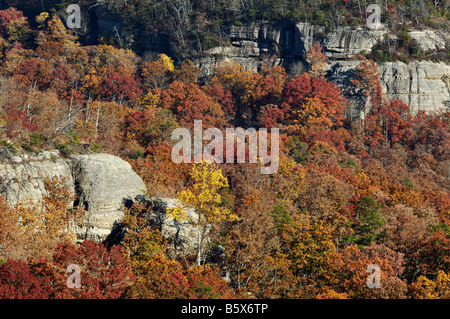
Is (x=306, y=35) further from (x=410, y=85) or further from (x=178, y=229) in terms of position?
(x=178, y=229)

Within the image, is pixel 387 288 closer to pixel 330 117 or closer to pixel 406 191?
pixel 406 191

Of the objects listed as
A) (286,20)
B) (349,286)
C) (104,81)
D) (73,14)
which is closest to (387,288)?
(349,286)

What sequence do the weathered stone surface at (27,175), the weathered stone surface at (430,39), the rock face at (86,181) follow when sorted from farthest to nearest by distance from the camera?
the weathered stone surface at (430,39) → the rock face at (86,181) → the weathered stone surface at (27,175)

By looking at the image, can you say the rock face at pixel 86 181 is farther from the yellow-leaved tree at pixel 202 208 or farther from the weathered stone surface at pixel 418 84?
the weathered stone surface at pixel 418 84

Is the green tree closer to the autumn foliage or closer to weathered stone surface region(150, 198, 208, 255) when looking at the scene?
the autumn foliage

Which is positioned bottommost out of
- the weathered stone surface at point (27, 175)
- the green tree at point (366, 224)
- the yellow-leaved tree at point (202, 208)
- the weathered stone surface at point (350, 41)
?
the green tree at point (366, 224)

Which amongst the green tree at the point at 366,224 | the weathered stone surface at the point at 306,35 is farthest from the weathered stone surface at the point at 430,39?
the green tree at the point at 366,224

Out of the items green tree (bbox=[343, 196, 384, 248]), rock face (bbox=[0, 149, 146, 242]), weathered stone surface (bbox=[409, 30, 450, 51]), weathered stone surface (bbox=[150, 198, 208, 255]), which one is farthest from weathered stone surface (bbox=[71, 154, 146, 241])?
weathered stone surface (bbox=[409, 30, 450, 51])
